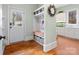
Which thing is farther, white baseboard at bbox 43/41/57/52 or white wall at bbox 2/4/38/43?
white baseboard at bbox 43/41/57/52

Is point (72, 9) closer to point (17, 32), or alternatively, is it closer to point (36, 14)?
point (36, 14)

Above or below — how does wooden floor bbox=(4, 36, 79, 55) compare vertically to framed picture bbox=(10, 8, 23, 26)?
below

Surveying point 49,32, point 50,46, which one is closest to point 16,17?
point 49,32

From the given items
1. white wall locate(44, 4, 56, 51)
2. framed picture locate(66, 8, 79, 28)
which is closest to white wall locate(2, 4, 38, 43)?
white wall locate(44, 4, 56, 51)

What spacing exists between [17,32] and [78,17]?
1.04 metres

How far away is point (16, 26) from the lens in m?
1.69

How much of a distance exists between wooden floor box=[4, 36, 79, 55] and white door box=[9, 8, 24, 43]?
103 millimetres

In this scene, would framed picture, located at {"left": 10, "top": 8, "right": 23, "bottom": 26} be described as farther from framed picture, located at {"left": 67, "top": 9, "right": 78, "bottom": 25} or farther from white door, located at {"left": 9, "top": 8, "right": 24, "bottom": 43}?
framed picture, located at {"left": 67, "top": 9, "right": 78, "bottom": 25}

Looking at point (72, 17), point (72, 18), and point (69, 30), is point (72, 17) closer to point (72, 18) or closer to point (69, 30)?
point (72, 18)

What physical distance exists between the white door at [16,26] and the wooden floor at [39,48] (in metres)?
0.10

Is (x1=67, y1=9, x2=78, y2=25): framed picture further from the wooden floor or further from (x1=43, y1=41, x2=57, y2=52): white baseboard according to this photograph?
(x1=43, y1=41, x2=57, y2=52): white baseboard

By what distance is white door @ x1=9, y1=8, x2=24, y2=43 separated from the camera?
5.35 ft

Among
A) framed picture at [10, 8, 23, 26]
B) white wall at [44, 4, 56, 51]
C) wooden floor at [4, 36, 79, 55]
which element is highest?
framed picture at [10, 8, 23, 26]

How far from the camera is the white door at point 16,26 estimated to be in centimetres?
163
